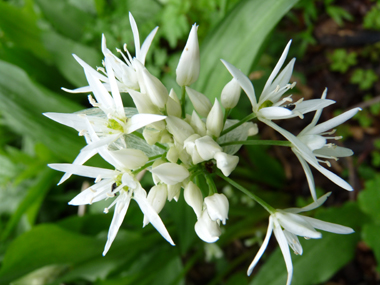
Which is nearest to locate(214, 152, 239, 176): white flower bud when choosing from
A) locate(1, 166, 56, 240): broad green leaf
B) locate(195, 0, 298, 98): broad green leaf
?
locate(195, 0, 298, 98): broad green leaf

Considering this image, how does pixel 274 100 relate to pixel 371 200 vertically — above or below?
above

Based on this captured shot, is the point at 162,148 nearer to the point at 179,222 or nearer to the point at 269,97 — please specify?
the point at 269,97

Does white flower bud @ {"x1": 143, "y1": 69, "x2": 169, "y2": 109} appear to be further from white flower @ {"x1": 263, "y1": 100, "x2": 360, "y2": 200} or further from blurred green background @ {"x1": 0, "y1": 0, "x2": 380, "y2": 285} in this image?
blurred green background @ {"x1": 0, "y1": 0, "x2": 380, "y2": 285}

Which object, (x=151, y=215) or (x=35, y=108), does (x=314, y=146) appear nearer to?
(x=151, y=215)

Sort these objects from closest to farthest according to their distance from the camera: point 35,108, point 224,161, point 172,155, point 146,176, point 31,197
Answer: point 224,161 < point 172,155 < point 35,108 < point 146,176 < point 31,197

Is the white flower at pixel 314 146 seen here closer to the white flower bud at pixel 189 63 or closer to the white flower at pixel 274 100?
the white flower at pixel 274 100

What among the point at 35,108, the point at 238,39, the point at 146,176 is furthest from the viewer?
the point at 146,176

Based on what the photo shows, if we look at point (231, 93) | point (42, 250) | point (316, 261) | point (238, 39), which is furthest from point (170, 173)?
point (316, 261)
